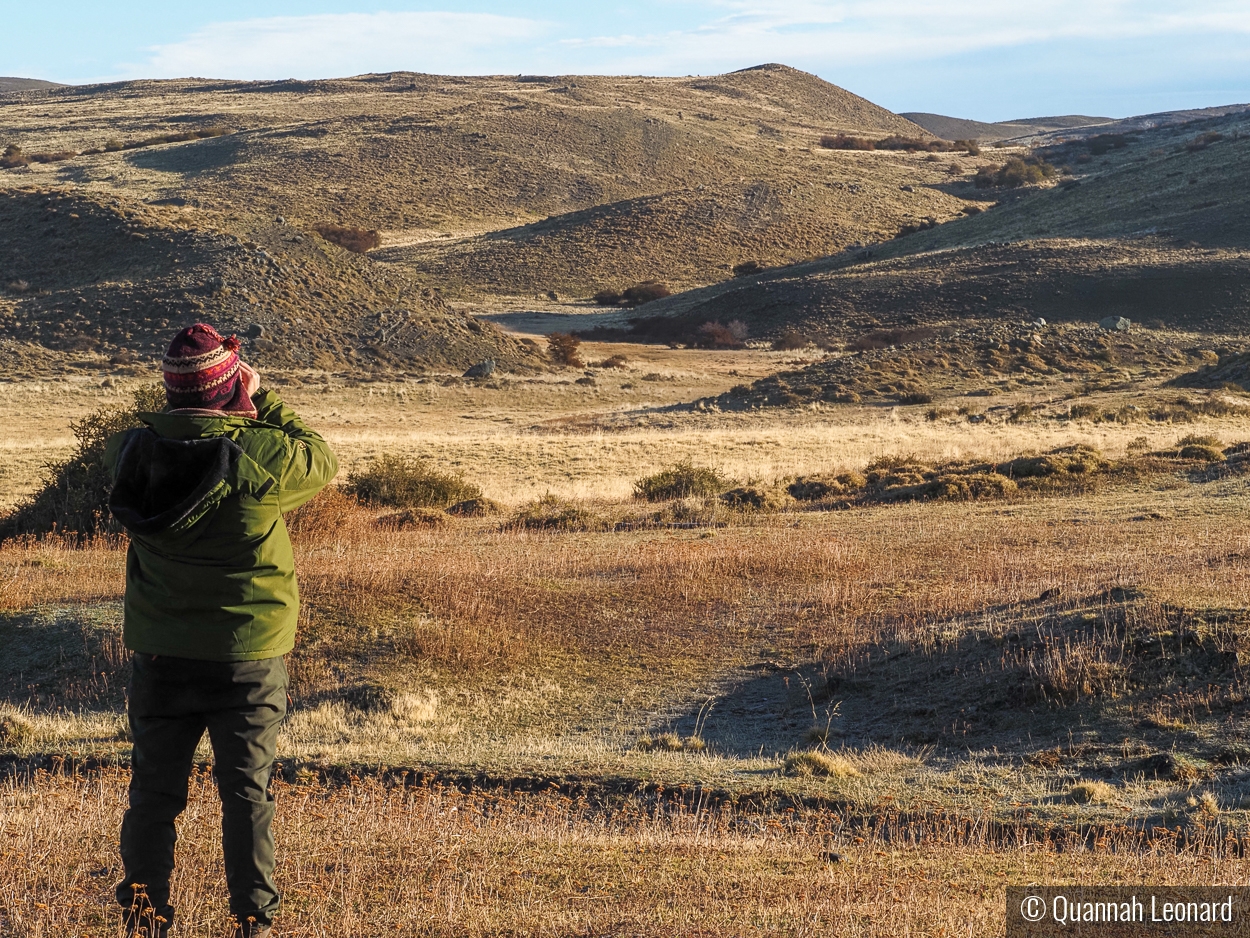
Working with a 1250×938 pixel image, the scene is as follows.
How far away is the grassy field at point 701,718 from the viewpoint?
4.86 meters

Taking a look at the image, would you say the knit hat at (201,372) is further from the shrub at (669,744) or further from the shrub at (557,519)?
the shrub at (557,519)

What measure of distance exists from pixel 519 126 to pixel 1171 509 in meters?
103

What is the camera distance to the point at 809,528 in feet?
55.7

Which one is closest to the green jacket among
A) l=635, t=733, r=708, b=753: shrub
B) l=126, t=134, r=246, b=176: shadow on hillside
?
l=635, t=733, r=708, b=753: shrub

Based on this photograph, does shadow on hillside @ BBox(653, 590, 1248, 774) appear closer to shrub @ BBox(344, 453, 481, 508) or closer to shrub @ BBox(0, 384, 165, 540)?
shrub @ BBox(0, 384, 165, 540)

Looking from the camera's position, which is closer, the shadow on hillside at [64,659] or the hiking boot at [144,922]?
the hiking boot at [144,922]

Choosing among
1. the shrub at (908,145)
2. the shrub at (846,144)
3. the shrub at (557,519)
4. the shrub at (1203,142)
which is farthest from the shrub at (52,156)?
the shrub at (557,519)

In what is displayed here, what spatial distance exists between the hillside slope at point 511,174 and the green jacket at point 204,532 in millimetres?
64224

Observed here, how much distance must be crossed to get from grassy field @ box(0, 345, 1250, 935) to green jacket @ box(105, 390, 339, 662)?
1.12 meters

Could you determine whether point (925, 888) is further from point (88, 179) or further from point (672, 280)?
point (88, 179)

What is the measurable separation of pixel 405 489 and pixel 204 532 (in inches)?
649

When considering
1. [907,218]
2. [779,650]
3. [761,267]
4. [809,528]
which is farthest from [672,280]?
[779,650]

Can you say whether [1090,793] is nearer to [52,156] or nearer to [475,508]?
[475,508]

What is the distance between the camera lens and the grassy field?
486cm
